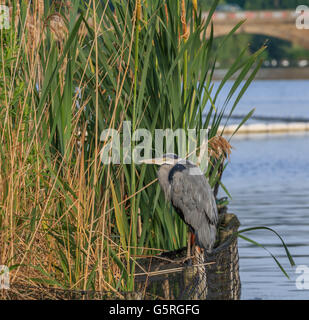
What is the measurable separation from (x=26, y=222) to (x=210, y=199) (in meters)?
0.99

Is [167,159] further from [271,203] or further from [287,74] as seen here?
[287,74]

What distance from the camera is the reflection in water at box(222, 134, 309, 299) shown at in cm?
526

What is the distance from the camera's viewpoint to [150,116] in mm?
3957

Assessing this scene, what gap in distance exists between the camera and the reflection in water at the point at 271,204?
5.26m

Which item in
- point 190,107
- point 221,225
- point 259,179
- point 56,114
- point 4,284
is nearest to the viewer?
point 4,284

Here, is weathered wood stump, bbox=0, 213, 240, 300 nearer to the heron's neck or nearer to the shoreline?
the heron's neck

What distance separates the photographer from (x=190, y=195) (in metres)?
3.93

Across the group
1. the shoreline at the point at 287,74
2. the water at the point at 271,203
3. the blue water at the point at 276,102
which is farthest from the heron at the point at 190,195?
the shoreline at the point at 287,74

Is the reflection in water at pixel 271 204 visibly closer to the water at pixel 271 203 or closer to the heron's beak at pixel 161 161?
the water at pixel 271 203

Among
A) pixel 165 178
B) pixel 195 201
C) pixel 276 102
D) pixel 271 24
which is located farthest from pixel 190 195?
pixel 271 24

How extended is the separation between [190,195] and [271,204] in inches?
205

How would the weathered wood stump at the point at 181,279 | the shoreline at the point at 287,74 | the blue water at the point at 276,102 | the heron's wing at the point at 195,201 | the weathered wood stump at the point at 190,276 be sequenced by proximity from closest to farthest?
the weathered wood stump at the point at 181,279, the weathered wood stump at the point at 190,276, the heron's wing at the point at 195,201, the blue water at the point at 276,102, the shoreline at the point at 287,74
